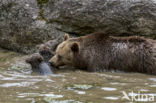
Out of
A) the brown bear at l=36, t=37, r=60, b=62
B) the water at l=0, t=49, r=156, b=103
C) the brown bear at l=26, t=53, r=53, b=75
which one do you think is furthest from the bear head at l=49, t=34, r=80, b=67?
the brown bear at l=26, t=53, r=53, b=75

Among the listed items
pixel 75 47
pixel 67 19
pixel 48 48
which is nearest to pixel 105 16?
pixel 67 19

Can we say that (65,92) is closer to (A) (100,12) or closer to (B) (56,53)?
(B) (56,53)

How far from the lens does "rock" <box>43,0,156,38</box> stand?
9273 millimetres

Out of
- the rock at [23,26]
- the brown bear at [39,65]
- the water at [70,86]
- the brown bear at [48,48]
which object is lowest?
the water at [70,86]

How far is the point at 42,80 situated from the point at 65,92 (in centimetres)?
127

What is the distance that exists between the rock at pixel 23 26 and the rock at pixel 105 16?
1.13 ft

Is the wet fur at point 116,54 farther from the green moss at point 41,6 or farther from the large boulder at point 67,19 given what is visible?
the green moss at point 41,6

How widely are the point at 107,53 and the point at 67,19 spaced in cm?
177

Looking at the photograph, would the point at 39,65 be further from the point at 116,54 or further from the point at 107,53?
the point at 116,54

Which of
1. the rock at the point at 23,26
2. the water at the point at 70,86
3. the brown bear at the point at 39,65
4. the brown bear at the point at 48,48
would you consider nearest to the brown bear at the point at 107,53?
the brown bear at the point at 48,48

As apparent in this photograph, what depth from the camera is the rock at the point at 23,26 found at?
994cm

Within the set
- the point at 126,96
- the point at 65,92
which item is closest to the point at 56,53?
the point at 65,92

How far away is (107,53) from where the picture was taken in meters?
8.75

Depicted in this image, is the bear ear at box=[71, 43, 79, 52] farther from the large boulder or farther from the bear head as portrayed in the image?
the large boulder
